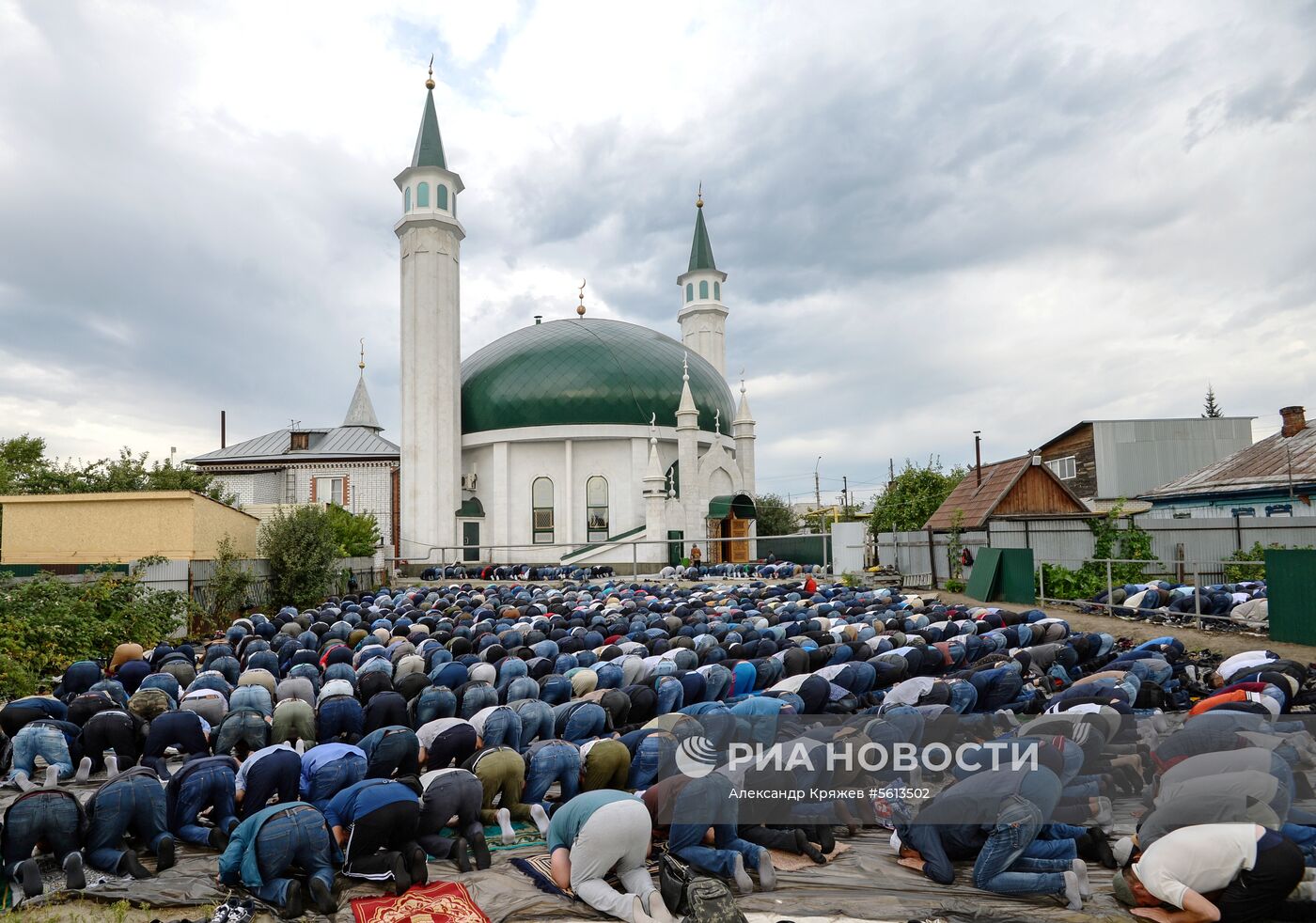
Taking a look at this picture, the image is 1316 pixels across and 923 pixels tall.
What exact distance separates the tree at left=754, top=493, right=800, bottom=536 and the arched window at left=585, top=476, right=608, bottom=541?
18793 mm

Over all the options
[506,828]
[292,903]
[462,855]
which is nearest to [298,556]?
[506,828]

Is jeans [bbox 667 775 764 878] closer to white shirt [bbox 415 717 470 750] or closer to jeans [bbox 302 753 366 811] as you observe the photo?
jeans [bbox 302 753 366 811]

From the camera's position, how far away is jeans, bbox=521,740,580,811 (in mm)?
8211

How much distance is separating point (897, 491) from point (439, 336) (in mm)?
21163

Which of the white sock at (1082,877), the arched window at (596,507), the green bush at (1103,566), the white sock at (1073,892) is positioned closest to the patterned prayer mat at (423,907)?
the white sock at (1073,892)

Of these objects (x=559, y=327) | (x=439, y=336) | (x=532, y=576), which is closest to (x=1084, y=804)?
(x=532, y=576)

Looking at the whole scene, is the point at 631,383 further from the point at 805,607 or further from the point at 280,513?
the point at 805,607

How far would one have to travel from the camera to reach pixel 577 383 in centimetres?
3888

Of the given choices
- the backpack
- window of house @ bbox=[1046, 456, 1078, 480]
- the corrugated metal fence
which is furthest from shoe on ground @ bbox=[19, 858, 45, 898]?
window of house @ bbox=[1046, 456, 1078, 480]

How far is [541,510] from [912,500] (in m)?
16.5

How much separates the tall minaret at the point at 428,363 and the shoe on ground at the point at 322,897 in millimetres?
30722

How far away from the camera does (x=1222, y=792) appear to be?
627 cm

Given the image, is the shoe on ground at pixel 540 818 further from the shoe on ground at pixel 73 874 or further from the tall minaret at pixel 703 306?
the tall minaret at pixel 703 306

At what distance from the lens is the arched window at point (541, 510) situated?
39.1 metres
